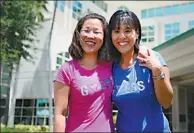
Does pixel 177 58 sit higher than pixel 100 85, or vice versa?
pixel 177 58

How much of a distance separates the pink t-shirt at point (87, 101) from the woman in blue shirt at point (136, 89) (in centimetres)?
7

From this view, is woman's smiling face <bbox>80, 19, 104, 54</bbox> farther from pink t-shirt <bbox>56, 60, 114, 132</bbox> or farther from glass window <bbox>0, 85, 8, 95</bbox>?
glass window <bbox>0, 85, 8, 95</bbox>

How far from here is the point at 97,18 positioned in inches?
67.7

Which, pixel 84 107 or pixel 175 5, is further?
pixel 175 5

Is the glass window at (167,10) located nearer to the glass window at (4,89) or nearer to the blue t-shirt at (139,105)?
the glass window at (4,89)

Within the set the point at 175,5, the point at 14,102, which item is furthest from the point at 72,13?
the point at 175,5

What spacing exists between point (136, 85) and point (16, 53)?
15.0 metres

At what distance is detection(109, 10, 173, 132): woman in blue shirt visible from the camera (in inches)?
63.2

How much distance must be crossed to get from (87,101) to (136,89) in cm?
26

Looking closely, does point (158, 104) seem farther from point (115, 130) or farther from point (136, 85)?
point (115, 130)

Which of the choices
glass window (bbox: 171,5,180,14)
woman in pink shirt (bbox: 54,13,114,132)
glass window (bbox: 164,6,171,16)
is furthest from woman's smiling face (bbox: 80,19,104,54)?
glass window (bbox: 164,6,171,16)

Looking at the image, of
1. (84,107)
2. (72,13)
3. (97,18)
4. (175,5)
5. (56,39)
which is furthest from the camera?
(175,5)

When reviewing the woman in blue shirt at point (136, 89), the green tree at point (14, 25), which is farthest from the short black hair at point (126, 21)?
the green tree at point (14, 25)

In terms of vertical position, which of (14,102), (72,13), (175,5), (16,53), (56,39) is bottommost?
(14,102)
